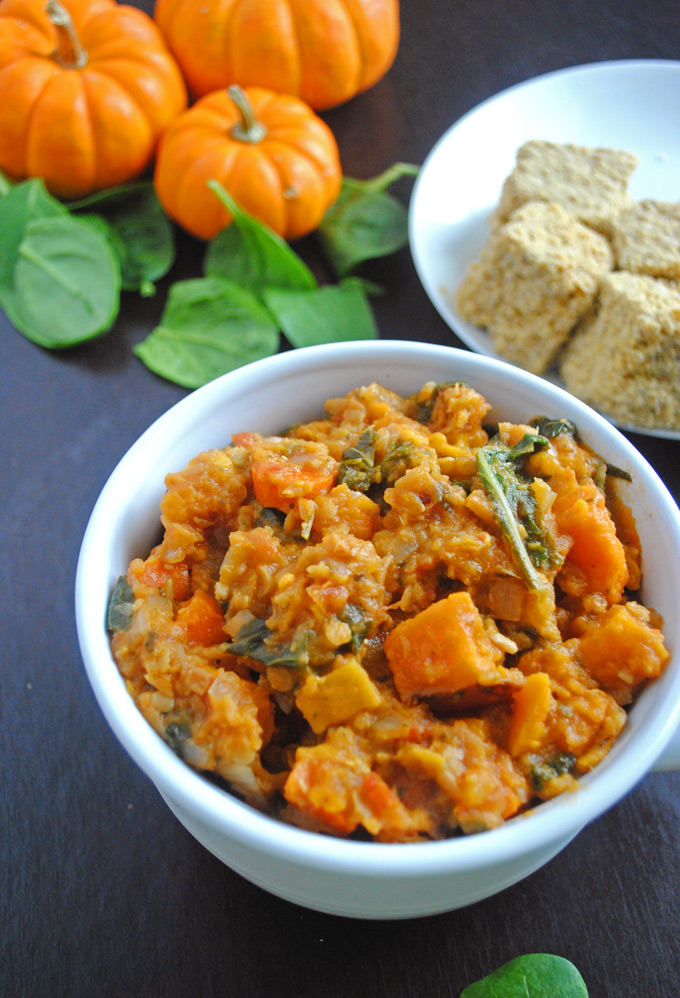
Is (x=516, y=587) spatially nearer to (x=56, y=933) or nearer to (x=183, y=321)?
(x=56, y=933)

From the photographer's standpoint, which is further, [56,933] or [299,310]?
[299,310]

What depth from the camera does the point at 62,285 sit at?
2.61 metres

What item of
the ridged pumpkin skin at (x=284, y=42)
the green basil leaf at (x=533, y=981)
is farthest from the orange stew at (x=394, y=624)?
the ridged pumpkin skin at (x=284, y=42)

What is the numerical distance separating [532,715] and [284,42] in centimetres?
269

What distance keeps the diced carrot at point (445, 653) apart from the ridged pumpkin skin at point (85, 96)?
91.3 inches

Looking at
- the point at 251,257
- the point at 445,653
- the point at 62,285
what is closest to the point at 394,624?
the point at 445,653

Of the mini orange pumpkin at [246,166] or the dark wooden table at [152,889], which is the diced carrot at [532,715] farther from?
the mini orange pumpkin at [246,166]

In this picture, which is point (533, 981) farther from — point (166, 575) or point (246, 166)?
point (246, 166)

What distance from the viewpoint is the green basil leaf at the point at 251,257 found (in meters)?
2.65

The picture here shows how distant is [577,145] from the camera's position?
9.32 ft

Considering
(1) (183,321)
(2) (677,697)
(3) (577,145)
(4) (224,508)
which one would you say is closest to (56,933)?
(4) (224,508)

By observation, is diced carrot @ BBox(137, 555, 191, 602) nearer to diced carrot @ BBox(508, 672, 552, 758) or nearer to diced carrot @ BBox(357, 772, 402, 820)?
diced carrot @ BBox(357, 772, 402, 820)

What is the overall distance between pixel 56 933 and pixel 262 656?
0.88 m

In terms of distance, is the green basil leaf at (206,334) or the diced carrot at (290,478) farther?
the green basil leaf at (206,334)
